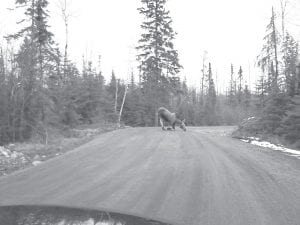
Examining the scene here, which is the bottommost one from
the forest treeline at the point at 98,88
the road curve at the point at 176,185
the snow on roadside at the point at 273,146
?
the road curve at the point at 176,185

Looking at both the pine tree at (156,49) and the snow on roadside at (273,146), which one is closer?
the snow on roadside at (273,146)

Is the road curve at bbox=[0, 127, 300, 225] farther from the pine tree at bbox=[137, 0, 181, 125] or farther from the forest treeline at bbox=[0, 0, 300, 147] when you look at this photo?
the pine tree at bbox=[137, 0, 181, 125]

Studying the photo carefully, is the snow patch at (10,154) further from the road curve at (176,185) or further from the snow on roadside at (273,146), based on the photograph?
the snow on roadside at (273,146)

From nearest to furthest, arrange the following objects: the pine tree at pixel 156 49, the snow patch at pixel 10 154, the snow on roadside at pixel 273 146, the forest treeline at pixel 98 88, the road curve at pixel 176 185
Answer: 1. the road curve at pixel 176 185
2. the snow patch at pixel 10 154
3. the snow on roadside at pixel 273 146
4. the forest treeline at pixel 98 88
5. the pine tree at pixel 156 49

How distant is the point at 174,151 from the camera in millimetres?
10805

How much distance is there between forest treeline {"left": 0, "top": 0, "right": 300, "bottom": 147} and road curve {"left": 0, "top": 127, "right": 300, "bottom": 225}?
437cm

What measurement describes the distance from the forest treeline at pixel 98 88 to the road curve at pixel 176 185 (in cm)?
437

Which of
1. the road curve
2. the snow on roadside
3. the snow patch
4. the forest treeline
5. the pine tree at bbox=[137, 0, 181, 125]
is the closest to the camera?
the road curve

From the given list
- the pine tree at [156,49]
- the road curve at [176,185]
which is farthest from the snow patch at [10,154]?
the pine tree at [156,49]

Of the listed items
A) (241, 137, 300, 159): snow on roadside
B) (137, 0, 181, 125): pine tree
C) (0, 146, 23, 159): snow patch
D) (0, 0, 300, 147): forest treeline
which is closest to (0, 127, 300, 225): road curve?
(241, 137, 300, 159): snow on roadside

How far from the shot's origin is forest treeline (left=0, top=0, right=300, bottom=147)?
13.3 meters

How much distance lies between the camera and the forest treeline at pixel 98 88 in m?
13.3

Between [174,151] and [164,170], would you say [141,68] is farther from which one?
[164,170]

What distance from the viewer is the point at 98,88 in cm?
2616
